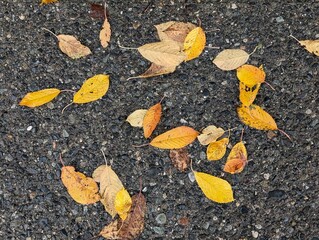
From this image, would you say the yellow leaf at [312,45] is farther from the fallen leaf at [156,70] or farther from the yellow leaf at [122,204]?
the yellow leaf at [122,204]

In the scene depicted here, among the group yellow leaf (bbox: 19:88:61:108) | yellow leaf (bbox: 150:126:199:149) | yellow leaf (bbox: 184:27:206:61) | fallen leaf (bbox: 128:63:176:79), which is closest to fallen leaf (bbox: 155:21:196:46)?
yellow leaf (bbox: 184:27:206:61)

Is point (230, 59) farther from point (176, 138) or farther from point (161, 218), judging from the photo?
point (161, 218)

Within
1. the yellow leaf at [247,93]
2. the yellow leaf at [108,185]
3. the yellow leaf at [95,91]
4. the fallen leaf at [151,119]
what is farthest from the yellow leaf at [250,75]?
the yellow leaf at [108,185]

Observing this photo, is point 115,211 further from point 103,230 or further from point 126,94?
point 126,94

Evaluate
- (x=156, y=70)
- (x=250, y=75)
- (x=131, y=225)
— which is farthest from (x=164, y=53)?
(x=131, y=225)

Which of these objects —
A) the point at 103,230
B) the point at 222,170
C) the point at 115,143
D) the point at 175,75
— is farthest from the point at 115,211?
the point at 175,75

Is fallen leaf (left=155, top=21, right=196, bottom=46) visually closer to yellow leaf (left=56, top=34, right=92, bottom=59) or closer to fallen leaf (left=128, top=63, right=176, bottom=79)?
fallen leaf (left=128, top=63, right=176, bottom=79)
